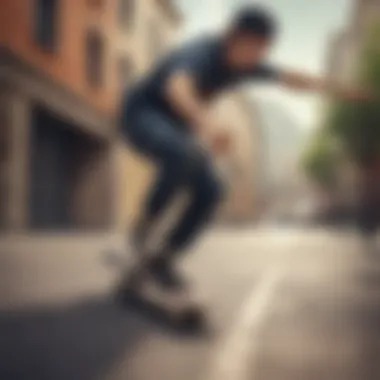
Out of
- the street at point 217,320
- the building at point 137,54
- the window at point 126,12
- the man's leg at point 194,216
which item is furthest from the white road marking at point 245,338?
the window at point 126,12

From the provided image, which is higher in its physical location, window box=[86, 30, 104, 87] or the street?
window box=[86, 30, 104, 87]

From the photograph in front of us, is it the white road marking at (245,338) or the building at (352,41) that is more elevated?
the building at (352,41)

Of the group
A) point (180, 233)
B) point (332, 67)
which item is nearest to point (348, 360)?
point (180, 233)

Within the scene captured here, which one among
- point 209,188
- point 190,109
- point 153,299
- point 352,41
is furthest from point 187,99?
point 153,299

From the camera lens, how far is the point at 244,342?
124 cm

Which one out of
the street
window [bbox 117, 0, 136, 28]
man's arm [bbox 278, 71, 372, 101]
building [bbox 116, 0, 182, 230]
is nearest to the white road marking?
the street

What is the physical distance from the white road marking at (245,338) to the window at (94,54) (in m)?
0.42

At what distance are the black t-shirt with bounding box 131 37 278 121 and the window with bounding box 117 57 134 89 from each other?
0.02 m

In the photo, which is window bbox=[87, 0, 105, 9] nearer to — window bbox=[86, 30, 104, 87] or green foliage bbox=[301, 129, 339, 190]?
window bbox=[86, 30, 104, 87]

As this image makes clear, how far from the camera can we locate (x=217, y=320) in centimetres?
132

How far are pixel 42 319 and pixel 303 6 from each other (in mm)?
572

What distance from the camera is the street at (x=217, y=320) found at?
44.5 inches

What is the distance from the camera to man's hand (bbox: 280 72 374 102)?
3.80 ft

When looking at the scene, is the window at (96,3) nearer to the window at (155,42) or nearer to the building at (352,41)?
the window at (155,42)
